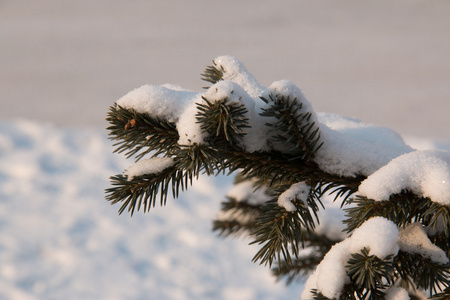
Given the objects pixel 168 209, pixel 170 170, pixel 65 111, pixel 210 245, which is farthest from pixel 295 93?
pixel 65 111

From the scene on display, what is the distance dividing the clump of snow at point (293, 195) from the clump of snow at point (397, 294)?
7.4 inches

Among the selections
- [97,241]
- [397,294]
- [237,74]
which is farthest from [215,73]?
[97,241]

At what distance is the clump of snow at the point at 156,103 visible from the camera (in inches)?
30.6

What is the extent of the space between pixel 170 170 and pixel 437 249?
455 millimetres

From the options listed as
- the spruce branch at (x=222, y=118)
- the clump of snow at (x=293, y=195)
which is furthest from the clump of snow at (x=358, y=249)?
the spruce branch at (x=222, y=118)

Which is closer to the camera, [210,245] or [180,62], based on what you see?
[210,245]

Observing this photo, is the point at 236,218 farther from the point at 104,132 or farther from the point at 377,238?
the point at 104,132

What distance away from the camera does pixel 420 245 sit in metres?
0.74

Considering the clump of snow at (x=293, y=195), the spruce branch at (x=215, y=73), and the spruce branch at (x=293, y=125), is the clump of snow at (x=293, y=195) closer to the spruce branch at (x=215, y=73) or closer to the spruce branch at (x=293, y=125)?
the spruce branch at (x=293, y=125)

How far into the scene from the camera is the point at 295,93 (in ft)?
2.52

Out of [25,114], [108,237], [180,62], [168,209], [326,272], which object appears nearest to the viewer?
[326,272]

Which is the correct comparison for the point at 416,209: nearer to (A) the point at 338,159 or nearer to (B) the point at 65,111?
(A) the point at 338,159

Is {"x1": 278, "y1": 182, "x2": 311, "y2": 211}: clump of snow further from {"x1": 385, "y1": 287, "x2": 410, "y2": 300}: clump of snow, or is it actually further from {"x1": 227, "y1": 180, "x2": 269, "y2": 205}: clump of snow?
{"x1": 227, "y1": 180, "x2": 269, "y2": 205}: clump of snow

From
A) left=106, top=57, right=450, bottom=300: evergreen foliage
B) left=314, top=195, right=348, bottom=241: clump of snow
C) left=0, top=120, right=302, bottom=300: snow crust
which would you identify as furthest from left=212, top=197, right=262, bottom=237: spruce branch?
left=0, top=120, right=302, bottom=300: snow crust
